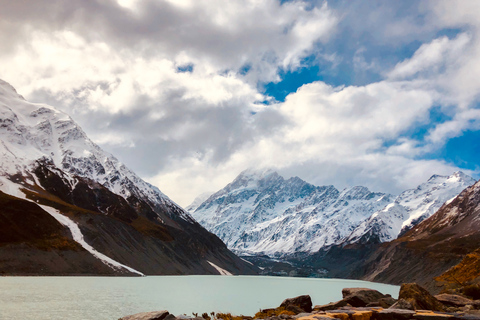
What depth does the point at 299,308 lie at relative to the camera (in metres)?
32.4

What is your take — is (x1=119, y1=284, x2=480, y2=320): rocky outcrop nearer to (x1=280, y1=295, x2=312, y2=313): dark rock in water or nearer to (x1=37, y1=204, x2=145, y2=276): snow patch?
(x1=280, y1=295, x2=312, y2=313): dark rock in water

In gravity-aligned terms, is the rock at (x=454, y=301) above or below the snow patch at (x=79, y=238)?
below

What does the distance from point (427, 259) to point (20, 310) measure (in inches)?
7119

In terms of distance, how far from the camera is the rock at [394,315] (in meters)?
21.3

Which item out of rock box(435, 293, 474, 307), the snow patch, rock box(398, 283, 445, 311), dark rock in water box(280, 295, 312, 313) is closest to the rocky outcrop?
rock box(398, 283, 445, 311)

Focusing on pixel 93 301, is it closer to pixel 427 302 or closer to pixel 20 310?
pixel 20 310

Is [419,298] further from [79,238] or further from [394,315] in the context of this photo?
[79,238]

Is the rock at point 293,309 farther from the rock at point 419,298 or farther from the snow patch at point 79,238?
the snow patch at point 79,238

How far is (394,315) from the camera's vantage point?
2156 cm

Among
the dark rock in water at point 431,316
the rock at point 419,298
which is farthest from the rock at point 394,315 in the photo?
the rock at point 419,298

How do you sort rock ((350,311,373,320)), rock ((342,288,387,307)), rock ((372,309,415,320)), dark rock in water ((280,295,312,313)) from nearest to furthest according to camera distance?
1. rock ((372,309,415,320))
2. rock ((350,311,373,320))
3. rock ((342,288,387,307))
4. dark rock in water ((280,295,312,313))

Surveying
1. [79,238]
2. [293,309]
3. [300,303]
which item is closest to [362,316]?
[293,309]

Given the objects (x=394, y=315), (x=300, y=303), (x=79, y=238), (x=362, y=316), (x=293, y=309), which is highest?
(x=79, y=238)

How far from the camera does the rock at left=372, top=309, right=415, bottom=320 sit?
21297 mm
